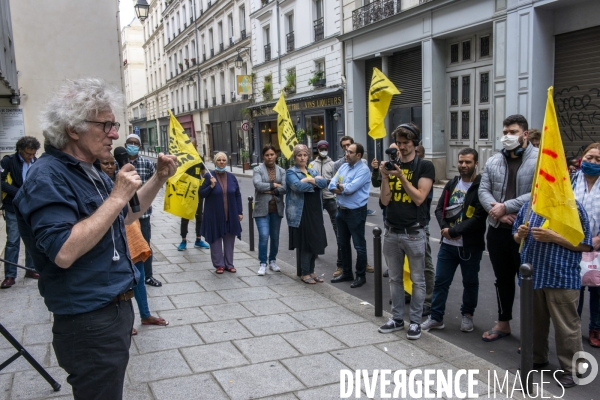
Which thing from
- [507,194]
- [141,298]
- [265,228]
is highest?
[507,194]

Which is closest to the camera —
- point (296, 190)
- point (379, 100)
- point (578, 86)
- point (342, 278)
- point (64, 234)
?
point (64, 234)

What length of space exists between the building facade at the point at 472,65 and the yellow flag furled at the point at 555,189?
35.6ft

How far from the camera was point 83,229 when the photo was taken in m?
2.17

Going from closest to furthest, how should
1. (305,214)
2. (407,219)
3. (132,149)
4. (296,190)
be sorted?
(407,219)
(132,149)
(296,190)
(305,214)

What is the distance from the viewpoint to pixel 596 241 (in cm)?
436

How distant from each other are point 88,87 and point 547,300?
3.54 meters

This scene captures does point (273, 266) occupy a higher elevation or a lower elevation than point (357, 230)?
lower

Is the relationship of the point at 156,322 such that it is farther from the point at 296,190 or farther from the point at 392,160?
the point at 392,160

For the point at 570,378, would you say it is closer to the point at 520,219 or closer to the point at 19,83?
the point at 520,219

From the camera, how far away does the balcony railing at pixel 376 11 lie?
1892cm

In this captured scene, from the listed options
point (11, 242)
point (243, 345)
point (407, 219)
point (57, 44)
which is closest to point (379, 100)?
point (407, 219)

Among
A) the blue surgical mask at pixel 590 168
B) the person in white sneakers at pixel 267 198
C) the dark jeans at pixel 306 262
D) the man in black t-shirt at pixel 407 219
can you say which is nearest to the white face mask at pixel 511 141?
the blue surgical mask at pixel 590 168

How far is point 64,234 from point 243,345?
9.56 ft

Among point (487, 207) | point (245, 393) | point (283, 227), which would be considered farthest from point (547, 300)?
point (283, 227)
